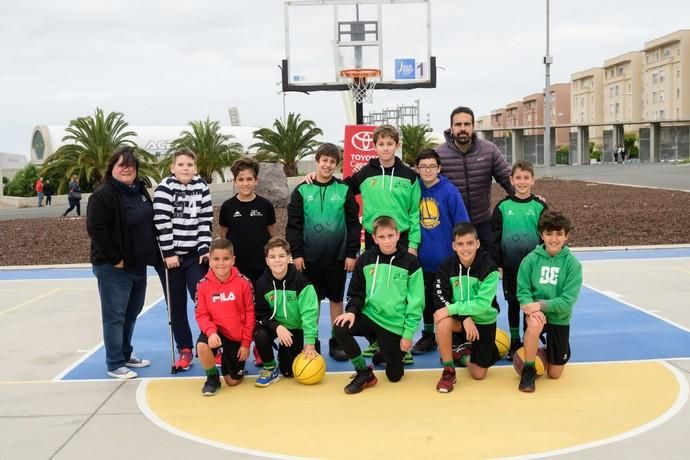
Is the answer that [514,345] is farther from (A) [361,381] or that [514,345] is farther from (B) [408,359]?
(A) [361,381]

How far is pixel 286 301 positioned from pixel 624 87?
79176mm

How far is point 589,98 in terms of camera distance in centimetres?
8556

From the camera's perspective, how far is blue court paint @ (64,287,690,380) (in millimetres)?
5773

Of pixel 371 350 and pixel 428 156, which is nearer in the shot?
pixel 428 156

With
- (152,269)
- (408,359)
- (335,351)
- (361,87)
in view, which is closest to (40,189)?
(361,87)

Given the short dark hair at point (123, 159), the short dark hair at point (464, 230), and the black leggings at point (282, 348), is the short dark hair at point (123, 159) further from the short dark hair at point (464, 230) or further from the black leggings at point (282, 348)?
the short dark hair at point (464, 230)

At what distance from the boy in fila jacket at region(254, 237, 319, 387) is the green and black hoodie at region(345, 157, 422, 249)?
811 millimetres

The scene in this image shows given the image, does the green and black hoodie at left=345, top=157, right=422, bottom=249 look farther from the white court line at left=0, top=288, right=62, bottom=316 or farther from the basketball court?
the white court line at left=0, top=288, right=62, bottom=316

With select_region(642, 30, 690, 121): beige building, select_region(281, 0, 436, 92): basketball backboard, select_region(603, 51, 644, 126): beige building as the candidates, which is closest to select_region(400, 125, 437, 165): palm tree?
select_region(281, 0, 436, 92): basketball backboard

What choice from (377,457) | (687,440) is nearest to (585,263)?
(687,440)

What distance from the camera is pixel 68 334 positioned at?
712 centimetres

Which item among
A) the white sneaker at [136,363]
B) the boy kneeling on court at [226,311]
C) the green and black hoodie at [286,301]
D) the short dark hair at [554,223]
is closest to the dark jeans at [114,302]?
the white sneaker at [136,363]

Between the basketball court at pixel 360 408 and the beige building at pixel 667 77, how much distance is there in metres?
61.9

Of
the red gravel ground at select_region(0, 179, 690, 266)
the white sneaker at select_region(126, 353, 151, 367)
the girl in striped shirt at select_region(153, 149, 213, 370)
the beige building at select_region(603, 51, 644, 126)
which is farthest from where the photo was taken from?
the beige building at select_region(603, 51, 644, 126)
